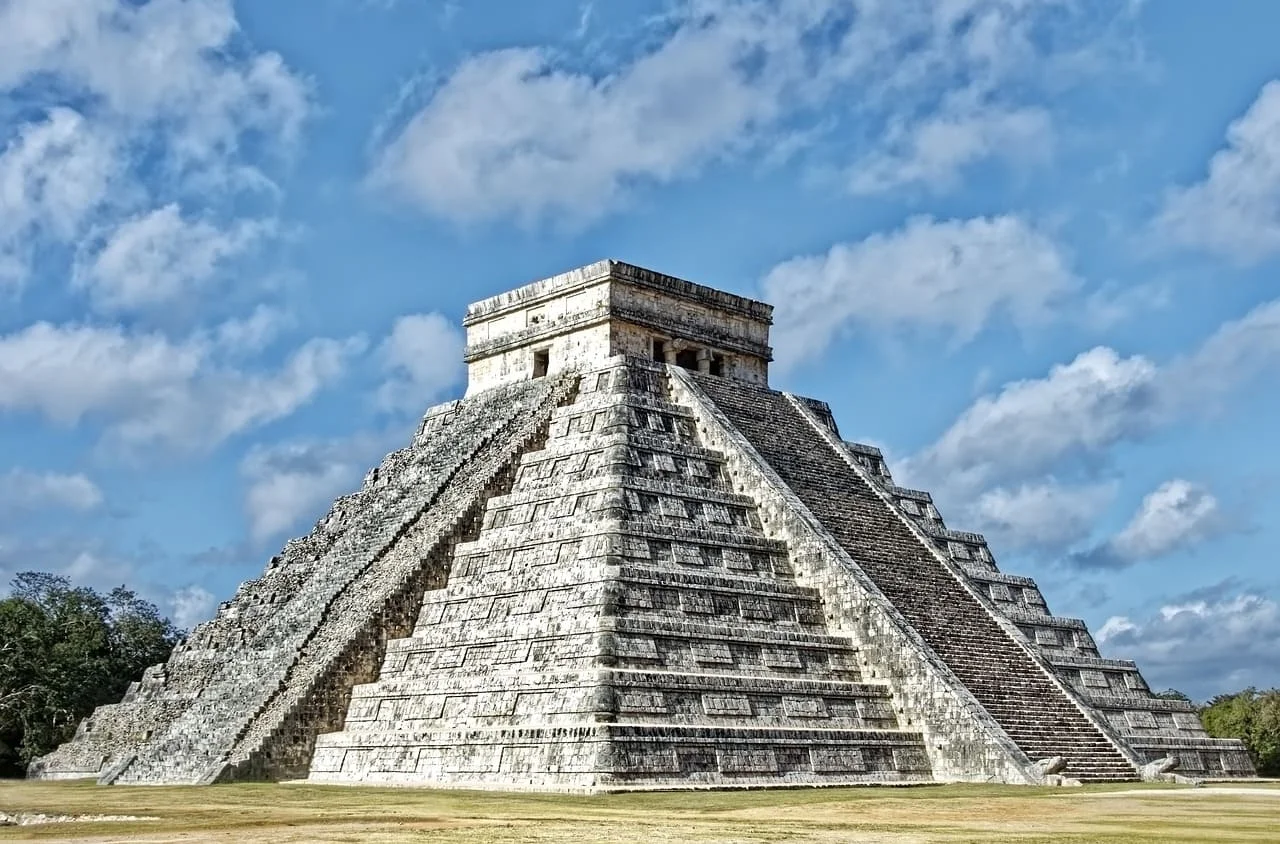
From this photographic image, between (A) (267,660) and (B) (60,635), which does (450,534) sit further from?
(B) (60,635)

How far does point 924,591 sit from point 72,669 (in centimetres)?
1821

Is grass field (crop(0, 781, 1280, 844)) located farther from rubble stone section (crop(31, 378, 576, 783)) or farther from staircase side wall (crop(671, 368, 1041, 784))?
rubble stone section (crop(31, 378, 576, 783))

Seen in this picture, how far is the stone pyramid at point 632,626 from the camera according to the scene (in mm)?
16766

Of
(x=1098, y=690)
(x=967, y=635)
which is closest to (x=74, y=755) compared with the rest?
(x=967, y=635)

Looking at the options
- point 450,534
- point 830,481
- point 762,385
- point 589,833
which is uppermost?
point 762,385

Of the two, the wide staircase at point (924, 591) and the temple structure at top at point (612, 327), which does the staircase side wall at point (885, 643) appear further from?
the temple structure at top at point (612, 327)

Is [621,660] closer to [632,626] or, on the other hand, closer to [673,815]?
[632,626]

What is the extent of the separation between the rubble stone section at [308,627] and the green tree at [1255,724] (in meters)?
18.5

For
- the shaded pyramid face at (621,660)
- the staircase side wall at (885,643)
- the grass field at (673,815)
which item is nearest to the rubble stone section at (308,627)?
the shaded pyramid face at (621,660)

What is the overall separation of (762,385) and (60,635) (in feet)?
54.7

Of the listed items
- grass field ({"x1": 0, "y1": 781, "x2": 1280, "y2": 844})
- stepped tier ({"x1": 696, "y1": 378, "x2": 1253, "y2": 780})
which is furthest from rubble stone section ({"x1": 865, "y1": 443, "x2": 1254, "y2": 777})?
grass field ({"x1": 0, "y1": 781, "x2": 1280, "y2": 844})

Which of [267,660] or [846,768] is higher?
[267,660]

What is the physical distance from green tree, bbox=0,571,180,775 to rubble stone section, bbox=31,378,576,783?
4.08 meters

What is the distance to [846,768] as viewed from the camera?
672 inches
